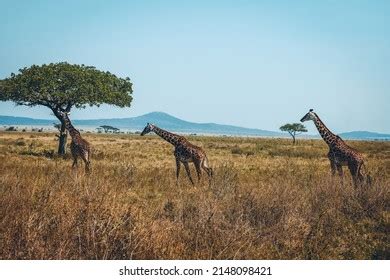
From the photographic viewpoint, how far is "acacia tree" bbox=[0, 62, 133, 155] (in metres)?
26.7

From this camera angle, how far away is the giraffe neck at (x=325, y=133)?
1330cm

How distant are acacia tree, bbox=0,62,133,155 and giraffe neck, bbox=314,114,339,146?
1581cm

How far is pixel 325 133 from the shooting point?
1370 cm

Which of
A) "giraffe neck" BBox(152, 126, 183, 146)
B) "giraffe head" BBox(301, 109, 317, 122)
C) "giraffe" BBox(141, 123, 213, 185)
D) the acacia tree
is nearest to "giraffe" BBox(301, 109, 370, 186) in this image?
"giraffe head" BBox(301, 109, 317, 122)

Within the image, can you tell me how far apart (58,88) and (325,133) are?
18.0 meters

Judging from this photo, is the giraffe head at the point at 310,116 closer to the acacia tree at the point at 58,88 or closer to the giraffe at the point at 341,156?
the giraffe at the point at 341,156

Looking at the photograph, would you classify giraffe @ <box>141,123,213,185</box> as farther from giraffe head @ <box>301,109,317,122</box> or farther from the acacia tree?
the acacia tree

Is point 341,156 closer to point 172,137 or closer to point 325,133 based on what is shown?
point 325,133

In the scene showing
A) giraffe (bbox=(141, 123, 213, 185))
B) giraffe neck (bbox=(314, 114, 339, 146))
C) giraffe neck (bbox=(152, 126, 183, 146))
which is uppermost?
giraffe neck (bbox=(314, 114, 339, 146))

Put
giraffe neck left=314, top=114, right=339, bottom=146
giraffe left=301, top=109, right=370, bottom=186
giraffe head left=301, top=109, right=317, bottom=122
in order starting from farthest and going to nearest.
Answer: giraffe head left=301, top=109, right=317, bottom=122 → giraffe neck left=314, top=114, right=339, bottom=146 → giraffe left=301, top=109, right=370, bottom=186

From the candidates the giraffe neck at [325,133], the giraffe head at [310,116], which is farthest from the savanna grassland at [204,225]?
the giraffe head at [310,116]

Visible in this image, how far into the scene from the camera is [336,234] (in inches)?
308
